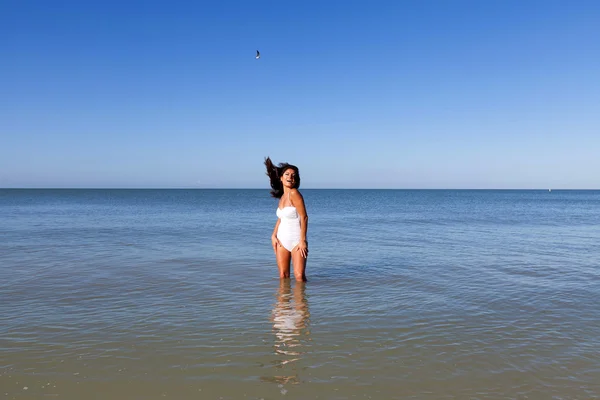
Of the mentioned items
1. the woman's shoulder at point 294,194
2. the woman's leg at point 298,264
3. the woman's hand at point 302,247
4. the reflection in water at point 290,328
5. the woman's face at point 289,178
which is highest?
the woman's face at point 289,178

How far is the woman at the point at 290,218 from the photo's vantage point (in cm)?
837

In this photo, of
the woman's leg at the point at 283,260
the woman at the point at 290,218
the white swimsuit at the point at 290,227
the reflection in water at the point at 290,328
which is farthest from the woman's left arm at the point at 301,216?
the reflection in water at the point at 290,328

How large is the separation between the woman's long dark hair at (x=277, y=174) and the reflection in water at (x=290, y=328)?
1.84 meters

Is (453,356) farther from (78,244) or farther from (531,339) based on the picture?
(78,244)

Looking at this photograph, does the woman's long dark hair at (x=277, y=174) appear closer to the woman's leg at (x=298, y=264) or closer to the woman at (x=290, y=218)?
the woman at (x=290, y=218)

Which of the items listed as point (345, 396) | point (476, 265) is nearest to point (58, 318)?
point (345, 396)

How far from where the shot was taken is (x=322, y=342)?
5375 millimetres

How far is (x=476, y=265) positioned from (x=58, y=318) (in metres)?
9.02

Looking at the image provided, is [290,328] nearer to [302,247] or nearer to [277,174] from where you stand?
[302,247]

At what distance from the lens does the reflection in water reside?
466 centimetres

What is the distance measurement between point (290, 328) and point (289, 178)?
3.24 meters

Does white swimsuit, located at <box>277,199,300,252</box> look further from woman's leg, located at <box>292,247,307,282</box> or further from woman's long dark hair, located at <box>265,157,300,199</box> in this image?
woman's long dark hair, located at <box>265,157,300,199</box>

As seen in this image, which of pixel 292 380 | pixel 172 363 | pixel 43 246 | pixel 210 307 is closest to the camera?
pixel 292 380

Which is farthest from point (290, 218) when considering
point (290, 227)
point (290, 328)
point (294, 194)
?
point (290, 328)
